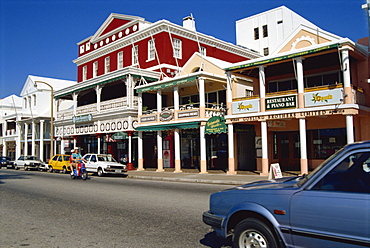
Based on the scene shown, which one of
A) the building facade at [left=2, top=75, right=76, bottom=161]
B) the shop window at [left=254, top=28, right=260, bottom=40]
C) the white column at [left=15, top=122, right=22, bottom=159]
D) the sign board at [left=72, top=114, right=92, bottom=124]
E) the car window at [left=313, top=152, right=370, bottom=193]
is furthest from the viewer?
the white column at [left=15, top=122, right=22, bottom=159]

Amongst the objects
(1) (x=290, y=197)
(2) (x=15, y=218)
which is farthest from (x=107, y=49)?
(1) (x=290, y=197)

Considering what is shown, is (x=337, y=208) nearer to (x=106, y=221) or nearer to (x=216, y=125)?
(x=106, y=221)

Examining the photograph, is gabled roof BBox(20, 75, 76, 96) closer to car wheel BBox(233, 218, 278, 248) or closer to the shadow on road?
the shadow on road

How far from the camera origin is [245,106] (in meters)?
20.7

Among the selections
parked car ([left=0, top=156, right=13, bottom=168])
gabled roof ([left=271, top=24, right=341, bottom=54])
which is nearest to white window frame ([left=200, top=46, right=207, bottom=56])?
gabled roof ([left=271, top=24, right=341, bottom=54])

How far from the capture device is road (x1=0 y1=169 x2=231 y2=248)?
6.42 m

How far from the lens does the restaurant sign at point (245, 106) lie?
2017 centimetres

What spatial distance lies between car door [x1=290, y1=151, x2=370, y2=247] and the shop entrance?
17.9m

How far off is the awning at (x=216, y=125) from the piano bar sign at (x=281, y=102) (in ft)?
10.4

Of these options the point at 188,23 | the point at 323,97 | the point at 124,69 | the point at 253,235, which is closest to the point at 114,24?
the point at 188,23

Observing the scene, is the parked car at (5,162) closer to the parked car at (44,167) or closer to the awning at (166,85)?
the parked car at (44,167)

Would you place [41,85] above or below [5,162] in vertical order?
above

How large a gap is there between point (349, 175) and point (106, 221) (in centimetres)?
583

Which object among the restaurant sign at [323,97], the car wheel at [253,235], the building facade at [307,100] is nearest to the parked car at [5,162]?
the building facade at [307,100]
